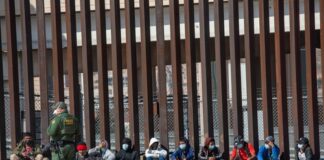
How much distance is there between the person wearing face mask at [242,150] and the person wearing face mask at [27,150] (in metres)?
3.97

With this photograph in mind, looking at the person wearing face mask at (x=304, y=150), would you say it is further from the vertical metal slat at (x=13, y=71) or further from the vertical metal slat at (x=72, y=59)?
the vertical metal slat at (x=13, y=71)

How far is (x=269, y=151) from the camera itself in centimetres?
1931

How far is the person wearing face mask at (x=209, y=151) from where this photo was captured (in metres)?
18.8

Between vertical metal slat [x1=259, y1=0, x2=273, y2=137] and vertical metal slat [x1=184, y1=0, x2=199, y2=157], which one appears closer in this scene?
vertical metal slat [x1=184, y1=0, x2=199, y2=157]

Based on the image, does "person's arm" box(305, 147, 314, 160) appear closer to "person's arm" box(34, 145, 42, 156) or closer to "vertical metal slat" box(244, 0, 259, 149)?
"vertical metal slat" box(244, 0, 259, 149)

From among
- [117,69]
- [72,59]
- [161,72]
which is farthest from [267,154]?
[72,59]

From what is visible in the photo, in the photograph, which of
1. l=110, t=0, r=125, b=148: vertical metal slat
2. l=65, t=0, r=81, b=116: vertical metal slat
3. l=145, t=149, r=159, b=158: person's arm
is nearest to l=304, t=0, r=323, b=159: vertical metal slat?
l=145, t=149, r=159, b=158: person's arm

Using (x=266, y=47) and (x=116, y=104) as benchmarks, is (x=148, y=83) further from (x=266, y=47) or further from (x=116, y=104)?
(x=266, y=47)

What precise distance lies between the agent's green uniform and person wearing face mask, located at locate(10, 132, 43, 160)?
1.83ft

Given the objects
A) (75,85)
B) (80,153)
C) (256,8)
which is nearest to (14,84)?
(75,85)

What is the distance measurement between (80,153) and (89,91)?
2.29 meters

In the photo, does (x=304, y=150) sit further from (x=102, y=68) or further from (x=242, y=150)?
(x=102, y=68)

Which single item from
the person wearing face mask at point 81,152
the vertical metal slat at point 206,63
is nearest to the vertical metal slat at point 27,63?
the person wearing face mask at point 81,152

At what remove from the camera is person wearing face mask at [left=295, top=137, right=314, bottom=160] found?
19.2m
